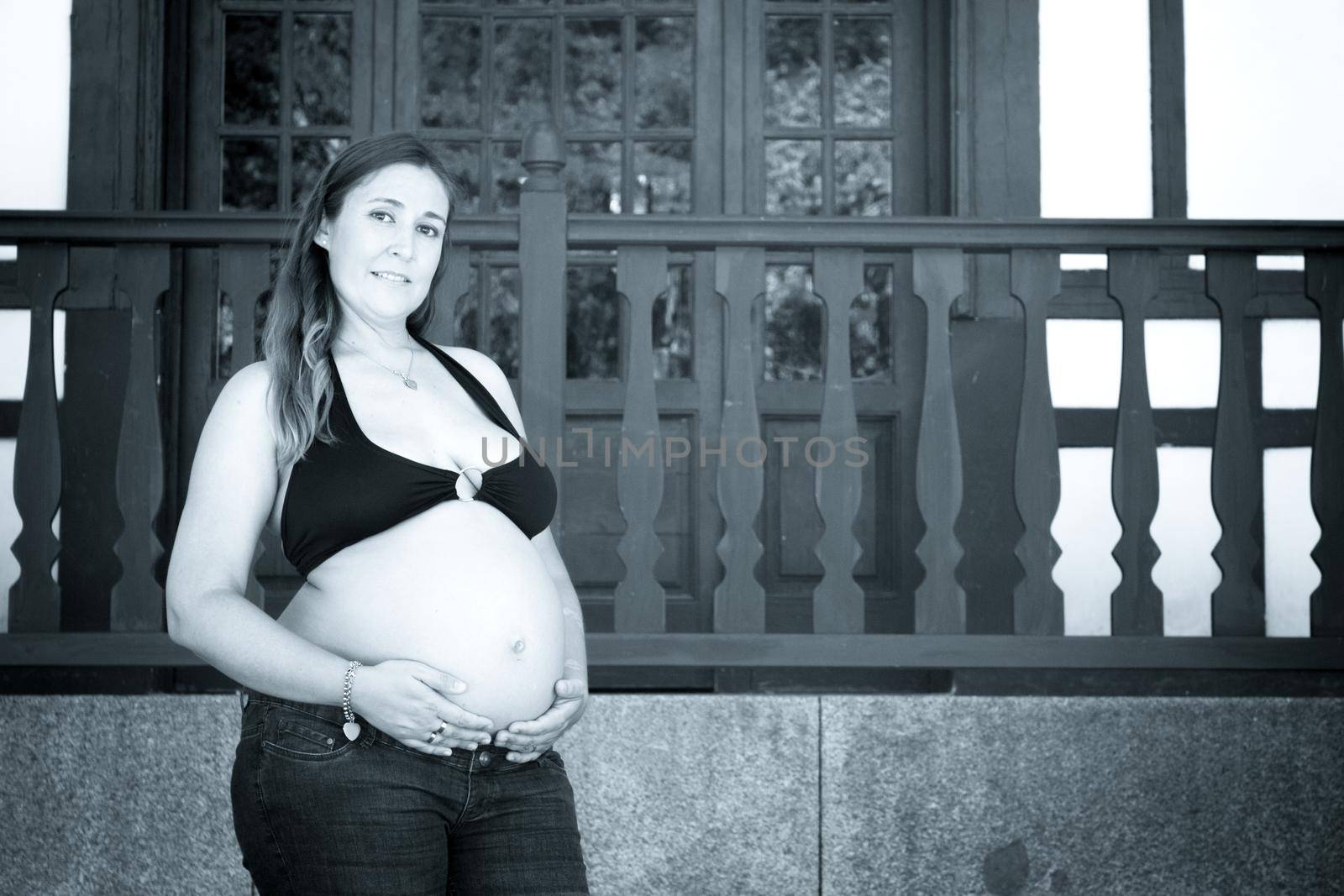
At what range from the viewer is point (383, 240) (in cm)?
184

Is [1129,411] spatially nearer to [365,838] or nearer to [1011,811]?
[1011,811]

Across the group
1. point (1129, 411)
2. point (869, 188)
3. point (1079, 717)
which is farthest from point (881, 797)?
point (869, 188)

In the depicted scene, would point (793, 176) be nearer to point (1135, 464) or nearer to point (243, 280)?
point (1135, 464)

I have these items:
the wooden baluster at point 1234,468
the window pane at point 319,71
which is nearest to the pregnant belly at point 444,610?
the wooden baluster at point 1234,468

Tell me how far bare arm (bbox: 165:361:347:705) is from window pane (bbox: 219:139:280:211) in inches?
105

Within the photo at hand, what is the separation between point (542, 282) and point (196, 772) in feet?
4.98

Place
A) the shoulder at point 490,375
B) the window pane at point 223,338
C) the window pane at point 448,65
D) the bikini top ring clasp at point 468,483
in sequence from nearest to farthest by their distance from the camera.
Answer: the bikini top ring clasp at point 468,483
the shoulder at point 490,375
the window pane at point 223,338
the window pane at point 448,65

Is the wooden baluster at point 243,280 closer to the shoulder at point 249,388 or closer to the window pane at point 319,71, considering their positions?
the window pane at point 319,71

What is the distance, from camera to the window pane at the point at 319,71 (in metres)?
4.15

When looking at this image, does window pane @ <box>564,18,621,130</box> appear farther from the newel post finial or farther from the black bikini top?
the black bikini top

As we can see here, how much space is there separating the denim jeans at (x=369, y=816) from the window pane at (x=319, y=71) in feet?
9.83

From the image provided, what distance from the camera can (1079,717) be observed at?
306 centimetres

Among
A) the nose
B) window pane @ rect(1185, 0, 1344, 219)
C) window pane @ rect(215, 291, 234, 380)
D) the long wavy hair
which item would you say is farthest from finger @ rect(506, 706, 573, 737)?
window pane @ rect(1185, 0, 1344, 219)

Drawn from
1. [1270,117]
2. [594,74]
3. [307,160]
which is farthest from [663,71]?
[1270,117]
